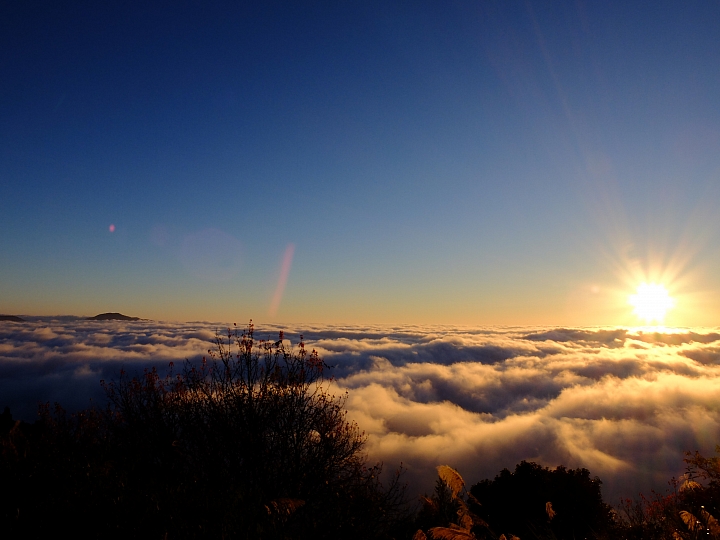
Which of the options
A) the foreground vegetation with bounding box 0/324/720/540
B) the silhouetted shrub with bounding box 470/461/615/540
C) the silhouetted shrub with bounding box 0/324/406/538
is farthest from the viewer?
the silhouetted shrub with bounding box 470/461/615/540

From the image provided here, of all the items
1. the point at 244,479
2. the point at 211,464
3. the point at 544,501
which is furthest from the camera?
the point at 544,501

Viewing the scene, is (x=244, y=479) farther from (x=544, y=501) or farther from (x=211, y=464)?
(x=544, y=501)

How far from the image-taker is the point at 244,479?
1514 centimetres

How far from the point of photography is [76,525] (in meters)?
8.20

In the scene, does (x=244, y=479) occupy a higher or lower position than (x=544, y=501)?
higher

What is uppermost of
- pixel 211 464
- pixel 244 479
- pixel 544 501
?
pixel 211 464

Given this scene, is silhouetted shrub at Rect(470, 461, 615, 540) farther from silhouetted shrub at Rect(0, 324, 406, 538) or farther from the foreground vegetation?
silhouetted shrub at Rect(0, 324, 406, 538)

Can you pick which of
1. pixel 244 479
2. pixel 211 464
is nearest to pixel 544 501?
pixel 244 479

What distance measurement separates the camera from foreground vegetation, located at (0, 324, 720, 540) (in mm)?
7793

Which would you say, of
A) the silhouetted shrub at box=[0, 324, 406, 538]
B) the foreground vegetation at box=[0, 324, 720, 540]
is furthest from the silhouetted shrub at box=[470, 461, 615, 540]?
the silhouetted shrub at box=[0, 324, 406, 538]

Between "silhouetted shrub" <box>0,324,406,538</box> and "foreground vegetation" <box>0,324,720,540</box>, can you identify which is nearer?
"foreground vegetation" <box>0,324,720,540</box>

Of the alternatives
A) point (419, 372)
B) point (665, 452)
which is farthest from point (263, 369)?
point (419, 372)

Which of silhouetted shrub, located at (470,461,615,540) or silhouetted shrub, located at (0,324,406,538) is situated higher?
silhouetted shrub, located at (0,324,406,538)

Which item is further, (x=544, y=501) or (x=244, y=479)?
(x=544, y=501)
